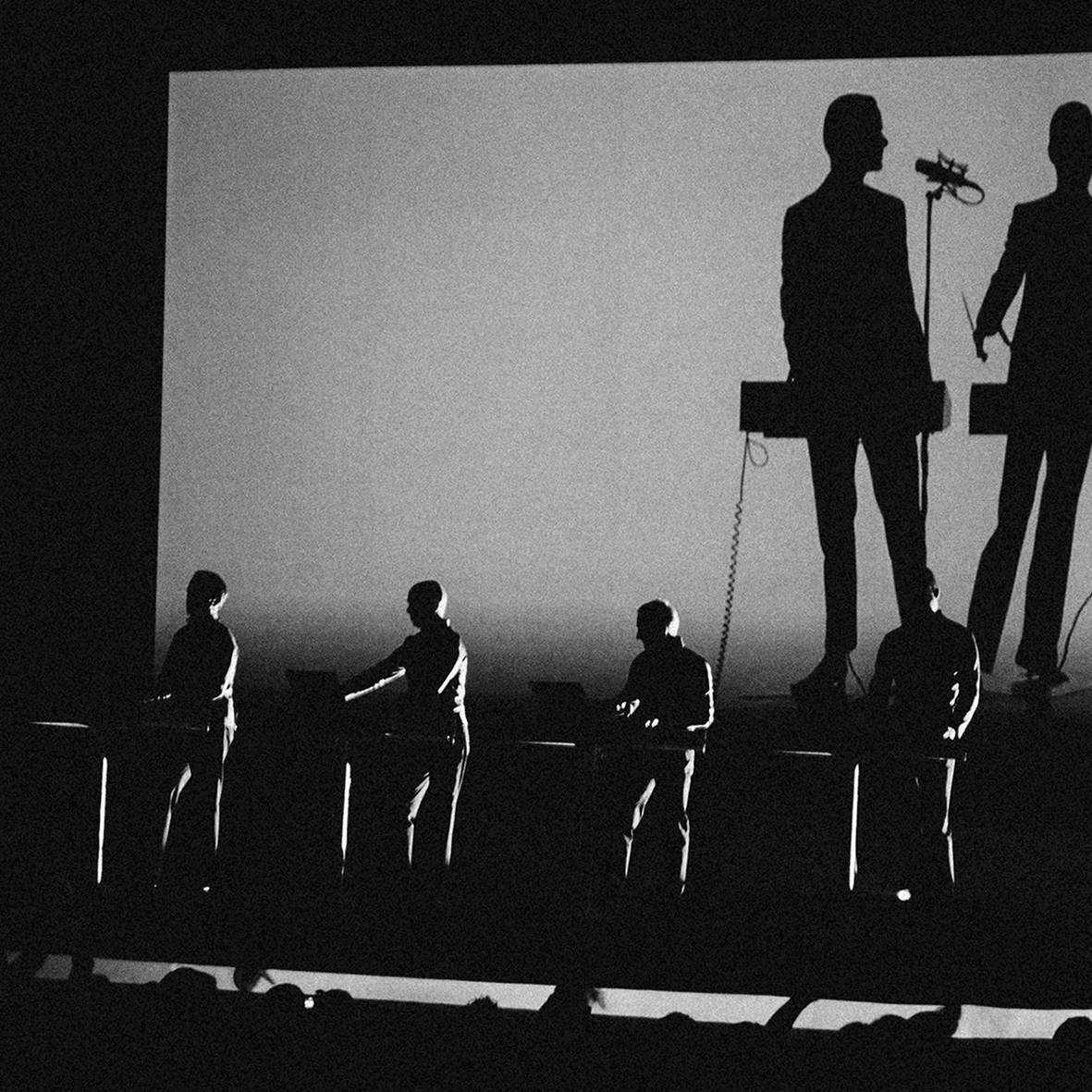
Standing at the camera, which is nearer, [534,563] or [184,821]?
[184,821]

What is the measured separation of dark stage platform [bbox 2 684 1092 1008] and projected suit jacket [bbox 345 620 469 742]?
0.23 metres

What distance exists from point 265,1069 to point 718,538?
4937mm

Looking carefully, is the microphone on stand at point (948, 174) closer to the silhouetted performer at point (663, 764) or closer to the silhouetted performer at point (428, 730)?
the silhouetted performer at point (663, 764)

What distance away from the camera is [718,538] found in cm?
701

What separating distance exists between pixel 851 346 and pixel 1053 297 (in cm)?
91

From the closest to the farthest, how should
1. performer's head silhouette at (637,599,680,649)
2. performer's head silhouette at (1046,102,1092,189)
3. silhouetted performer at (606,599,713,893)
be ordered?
silhouetted performer at (606,599,713,893), performer's head silhouette at (637,599,680,649), performer's head silhouette at (1046,102,1092,189)

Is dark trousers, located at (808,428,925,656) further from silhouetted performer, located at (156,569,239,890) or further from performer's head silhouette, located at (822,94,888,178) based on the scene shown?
silhouetted performer, located at (156,569,239,890)

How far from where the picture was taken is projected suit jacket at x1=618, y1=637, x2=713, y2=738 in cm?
574

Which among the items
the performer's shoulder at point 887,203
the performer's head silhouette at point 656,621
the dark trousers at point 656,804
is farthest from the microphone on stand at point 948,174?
the dark trousers at point 656,804

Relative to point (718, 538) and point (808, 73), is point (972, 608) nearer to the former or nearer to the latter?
point (718, 538)

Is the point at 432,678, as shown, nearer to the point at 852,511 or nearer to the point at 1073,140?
the point at 852,511

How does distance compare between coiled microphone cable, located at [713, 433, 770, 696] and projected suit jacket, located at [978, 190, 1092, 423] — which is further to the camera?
A: coiled microphone cable, located at [713, 433, 770, 696]

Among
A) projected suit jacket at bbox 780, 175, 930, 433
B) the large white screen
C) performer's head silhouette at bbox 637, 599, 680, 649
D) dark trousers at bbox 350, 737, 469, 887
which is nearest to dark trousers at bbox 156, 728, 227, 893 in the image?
dark trousers at bbox 350, 737, 469, 887

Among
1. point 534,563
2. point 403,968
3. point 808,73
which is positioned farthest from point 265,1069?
point 808,73
